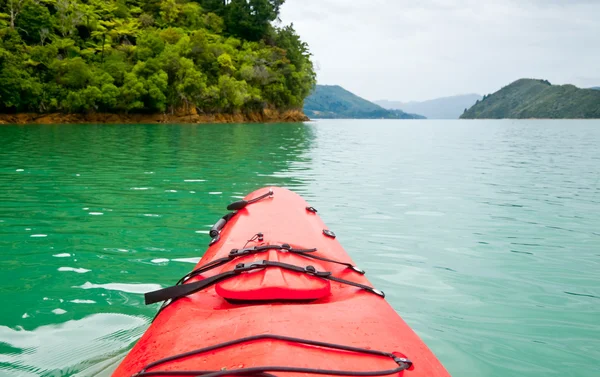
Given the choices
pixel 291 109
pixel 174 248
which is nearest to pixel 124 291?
pixel 174 248

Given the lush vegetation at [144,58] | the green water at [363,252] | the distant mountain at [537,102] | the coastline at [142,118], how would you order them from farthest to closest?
1. the distant mountain at [537,102]
2. the lush vegetation at [144,58]
3. the coastline at [142,118]
4. the green water at [363,252]

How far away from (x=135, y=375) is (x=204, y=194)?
245 inches

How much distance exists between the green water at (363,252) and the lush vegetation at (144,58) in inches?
922

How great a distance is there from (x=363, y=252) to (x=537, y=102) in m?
153

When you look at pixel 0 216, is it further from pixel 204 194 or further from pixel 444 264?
pixel 444 264

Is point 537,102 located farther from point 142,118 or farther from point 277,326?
point 277,326

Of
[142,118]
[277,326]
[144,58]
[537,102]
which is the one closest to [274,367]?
[277,326]

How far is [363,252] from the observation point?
4938 mm

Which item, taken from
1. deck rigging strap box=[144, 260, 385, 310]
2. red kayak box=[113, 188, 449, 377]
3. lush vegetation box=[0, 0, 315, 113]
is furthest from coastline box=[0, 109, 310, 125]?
A: red kayak box=[113, 188, 449, 377]

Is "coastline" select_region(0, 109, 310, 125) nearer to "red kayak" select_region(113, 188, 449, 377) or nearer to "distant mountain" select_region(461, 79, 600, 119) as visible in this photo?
"red kayak" select_region(113, 188, 449, 377)

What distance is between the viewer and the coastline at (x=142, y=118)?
97.6 ft

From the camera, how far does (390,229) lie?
590 centimetres

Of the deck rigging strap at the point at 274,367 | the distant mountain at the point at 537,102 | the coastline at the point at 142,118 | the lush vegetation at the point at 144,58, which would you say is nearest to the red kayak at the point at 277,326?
the deck rigging strap at the point at 274,367

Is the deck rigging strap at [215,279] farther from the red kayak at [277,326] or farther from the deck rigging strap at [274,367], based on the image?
the deck rigging strap at [274,367]
